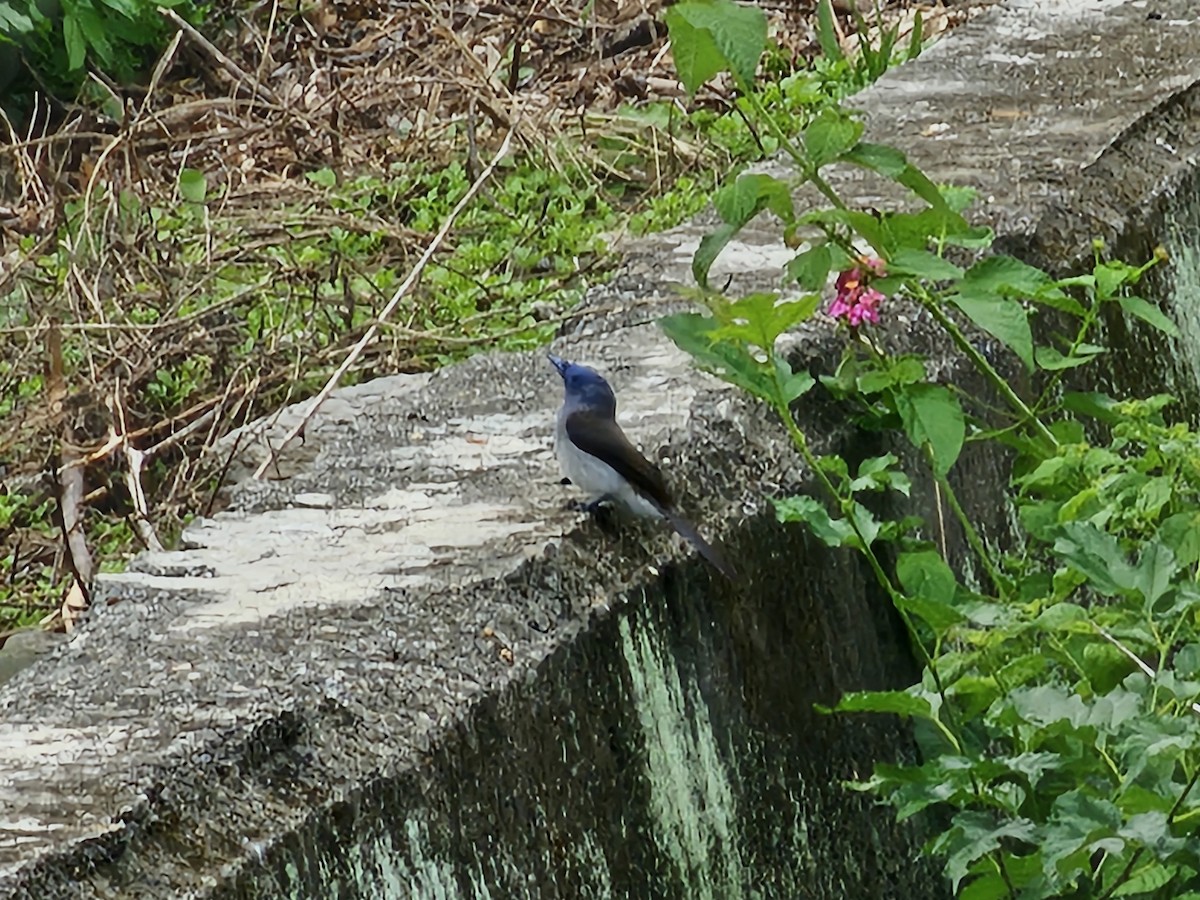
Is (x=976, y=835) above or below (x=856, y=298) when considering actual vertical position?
below

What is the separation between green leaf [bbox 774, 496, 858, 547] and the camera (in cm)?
252

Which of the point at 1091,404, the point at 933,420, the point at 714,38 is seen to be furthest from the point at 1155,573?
the point at 714,38

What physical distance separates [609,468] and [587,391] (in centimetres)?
19

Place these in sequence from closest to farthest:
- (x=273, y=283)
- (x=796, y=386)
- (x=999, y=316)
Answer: (x=796, y=386) < (x=999, y=316) < (x=273, y=283)

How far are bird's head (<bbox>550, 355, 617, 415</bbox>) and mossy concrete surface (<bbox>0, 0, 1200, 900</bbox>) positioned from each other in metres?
0.13

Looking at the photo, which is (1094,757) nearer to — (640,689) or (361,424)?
(640,689)

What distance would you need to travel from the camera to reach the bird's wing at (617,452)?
2482 millimetres

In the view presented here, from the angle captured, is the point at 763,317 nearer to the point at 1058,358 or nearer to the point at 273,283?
the point at 1058,358

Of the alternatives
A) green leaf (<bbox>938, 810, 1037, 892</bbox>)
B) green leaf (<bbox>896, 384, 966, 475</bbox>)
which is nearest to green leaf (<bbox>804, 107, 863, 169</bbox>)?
green leaf (<bbox>896, 384, 966, 475</bbox>)

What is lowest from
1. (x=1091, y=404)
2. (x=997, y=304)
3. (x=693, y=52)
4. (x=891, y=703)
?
(x=891, y=703)

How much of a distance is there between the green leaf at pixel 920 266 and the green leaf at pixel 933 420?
180mm

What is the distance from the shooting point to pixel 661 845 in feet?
8.19

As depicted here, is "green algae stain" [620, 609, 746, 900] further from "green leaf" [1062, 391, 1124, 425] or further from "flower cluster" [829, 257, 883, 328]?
"green leaf" [1062, 391, 1124, 425]

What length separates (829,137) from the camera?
8.54ft
